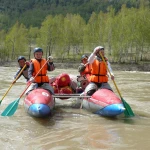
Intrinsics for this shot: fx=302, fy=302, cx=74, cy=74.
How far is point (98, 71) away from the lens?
789 cm

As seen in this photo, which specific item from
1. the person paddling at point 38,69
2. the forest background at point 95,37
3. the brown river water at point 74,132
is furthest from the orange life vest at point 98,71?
the forest background at point 95,37

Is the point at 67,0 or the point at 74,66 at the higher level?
the point at 67,0

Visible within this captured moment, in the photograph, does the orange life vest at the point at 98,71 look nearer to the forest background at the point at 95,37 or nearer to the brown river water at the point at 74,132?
the brown river water at the point at 74,132

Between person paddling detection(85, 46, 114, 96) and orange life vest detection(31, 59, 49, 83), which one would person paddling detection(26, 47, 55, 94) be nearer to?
orange life vest detection(31, 59, 49, 83)

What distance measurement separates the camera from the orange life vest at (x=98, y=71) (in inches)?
Result: 310

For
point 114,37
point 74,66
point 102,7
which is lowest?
point 74,66

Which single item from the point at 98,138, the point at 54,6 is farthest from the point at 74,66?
the point at 54,6

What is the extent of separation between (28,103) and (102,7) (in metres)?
138

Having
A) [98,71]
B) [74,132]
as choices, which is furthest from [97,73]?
[74,132]

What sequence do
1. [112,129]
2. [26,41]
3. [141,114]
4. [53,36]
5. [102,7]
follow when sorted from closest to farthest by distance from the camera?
[112,129] < [141,114] < [53,36] < [26,41] < [102,7]

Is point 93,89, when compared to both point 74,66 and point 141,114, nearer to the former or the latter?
point 141,114

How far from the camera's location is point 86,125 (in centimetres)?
654

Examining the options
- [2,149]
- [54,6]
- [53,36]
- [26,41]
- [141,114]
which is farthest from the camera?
[54,6]

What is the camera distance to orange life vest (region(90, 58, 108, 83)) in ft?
25.9
